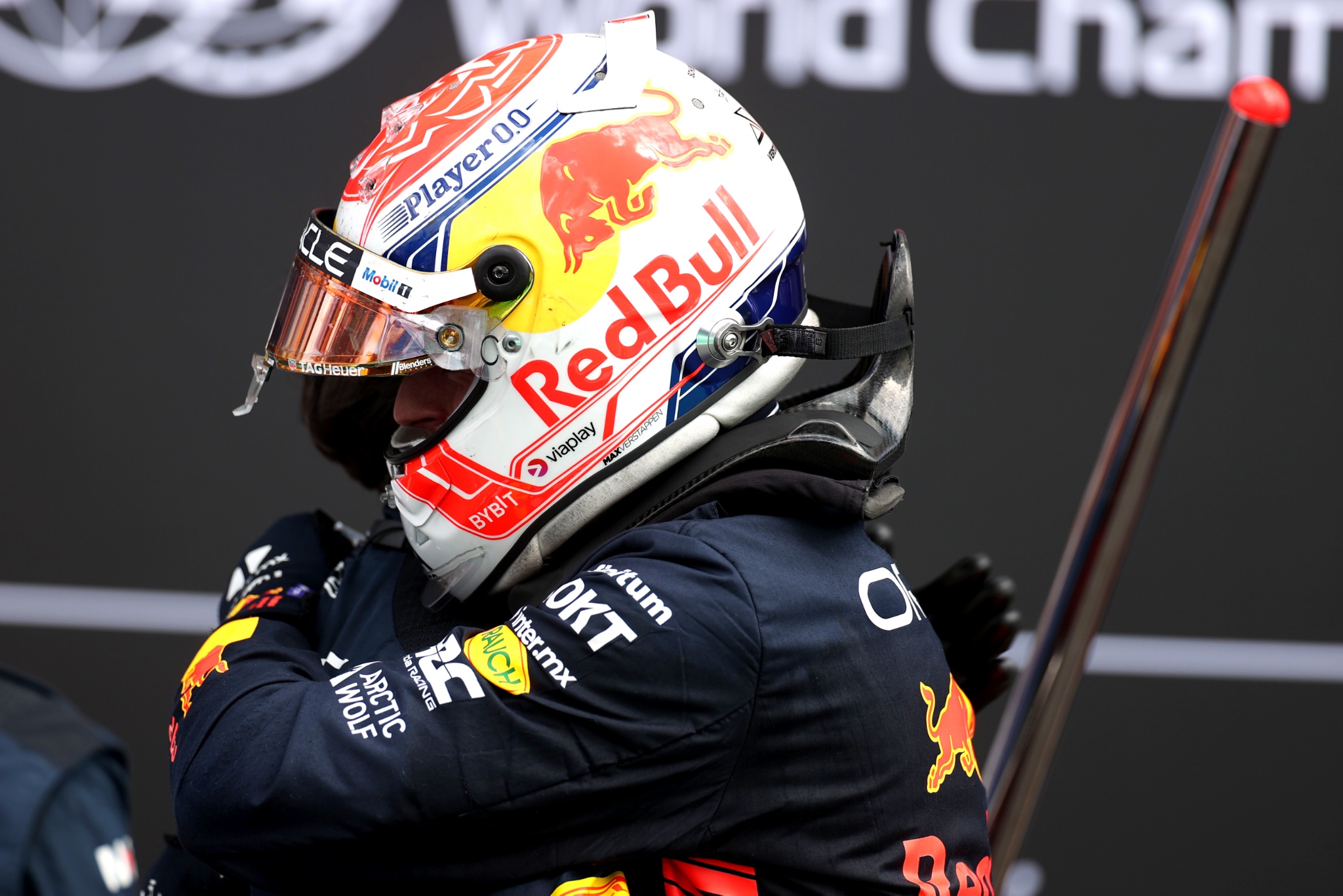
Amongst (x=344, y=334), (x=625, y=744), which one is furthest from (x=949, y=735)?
(x=344, y=334)

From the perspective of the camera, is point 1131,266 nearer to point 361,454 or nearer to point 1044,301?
point 1044,301

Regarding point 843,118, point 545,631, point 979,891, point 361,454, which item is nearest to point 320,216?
point 361,454

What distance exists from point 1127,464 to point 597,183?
1.72ft

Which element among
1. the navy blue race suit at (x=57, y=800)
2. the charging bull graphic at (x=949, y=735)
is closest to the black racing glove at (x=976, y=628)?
the charging bull graphic at (x=949, y=735)

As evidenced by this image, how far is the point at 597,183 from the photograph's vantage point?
34.0 inches

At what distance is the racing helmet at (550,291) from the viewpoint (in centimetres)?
87

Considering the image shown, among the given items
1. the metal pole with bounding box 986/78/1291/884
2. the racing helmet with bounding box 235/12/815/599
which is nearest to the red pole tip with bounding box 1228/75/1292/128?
the metal pole with bounding box 986/78/1291/884

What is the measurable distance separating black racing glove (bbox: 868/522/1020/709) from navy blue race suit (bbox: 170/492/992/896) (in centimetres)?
31

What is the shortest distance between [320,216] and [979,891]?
2.47ft

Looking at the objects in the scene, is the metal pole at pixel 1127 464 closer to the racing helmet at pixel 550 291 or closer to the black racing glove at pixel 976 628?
the black racing glove at pixel 976 628

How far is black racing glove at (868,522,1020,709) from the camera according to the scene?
111 cm

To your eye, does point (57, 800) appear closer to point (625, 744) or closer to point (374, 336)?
point (625, 744)

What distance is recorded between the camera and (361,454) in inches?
45.2

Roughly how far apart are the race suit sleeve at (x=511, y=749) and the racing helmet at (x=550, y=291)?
0.17 meters
